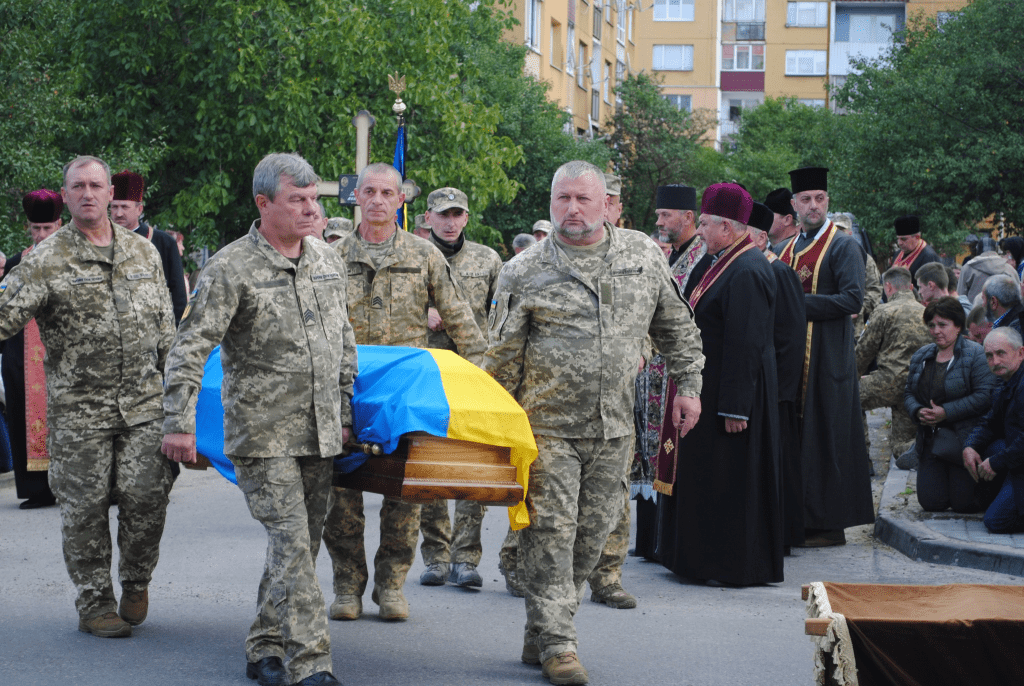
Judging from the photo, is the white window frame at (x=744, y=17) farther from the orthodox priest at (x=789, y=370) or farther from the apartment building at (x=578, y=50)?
the orthodox priest at (x=789, y=370)

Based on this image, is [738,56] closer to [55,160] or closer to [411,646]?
[55,160]

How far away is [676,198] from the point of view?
29.0 feet

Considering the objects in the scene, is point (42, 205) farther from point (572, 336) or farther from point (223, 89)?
point (223, 89)

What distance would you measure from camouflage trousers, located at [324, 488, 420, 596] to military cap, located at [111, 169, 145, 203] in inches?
132

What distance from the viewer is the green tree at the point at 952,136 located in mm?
26234

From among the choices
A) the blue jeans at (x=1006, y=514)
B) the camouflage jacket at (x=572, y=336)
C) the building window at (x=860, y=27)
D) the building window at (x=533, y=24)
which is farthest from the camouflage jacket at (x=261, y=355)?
the building window at (x=860, y=27)

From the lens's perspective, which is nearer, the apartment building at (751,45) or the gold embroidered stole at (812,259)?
the gold embroidered stole at (812,259)

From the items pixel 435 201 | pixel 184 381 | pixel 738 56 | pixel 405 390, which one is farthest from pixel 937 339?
pixel 738 56

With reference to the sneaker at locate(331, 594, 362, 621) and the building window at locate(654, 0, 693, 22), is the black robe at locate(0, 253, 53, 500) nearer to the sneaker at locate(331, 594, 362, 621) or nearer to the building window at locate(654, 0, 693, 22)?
the sneaker at locate(331, 594, 362, 621)

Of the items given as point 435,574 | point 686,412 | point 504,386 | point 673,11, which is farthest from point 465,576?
point 673,11

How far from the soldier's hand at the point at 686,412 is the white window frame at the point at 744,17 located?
73.4m

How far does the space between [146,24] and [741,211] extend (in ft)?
51.2

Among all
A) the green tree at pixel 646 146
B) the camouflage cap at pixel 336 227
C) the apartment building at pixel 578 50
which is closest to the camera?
the camouflage cap at pixel 336 227

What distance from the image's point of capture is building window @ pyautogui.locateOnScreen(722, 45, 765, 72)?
75.5 m
